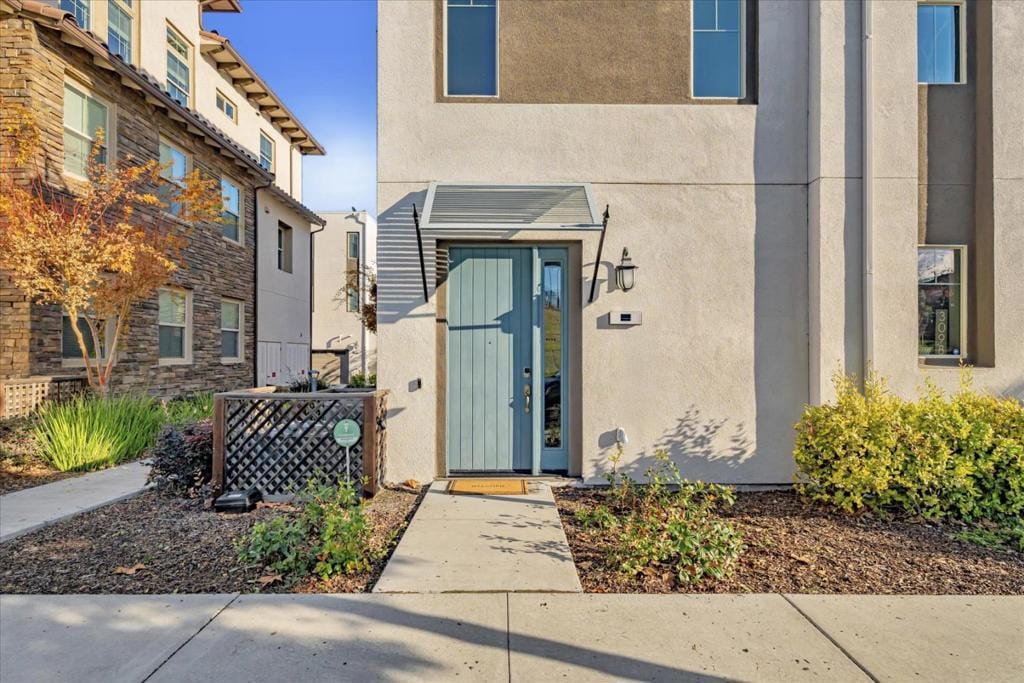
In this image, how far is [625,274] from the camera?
6195 mm

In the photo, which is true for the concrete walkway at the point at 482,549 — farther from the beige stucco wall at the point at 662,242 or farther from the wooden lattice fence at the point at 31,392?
the wooden lattice fence at the point at 31,392

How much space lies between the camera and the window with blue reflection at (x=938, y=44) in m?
6.23

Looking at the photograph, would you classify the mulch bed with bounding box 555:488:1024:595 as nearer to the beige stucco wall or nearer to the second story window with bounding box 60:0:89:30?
the beige stucco wall

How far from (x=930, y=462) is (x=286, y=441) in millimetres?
6461

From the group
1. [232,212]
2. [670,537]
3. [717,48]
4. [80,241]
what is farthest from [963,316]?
[232,212]

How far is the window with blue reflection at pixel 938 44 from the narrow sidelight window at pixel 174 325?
1414 centimetres

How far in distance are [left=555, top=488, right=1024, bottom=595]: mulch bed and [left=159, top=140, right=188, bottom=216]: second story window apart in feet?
36.6

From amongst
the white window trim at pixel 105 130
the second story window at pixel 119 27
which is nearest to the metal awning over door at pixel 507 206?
the white window trim at pixel 105 130

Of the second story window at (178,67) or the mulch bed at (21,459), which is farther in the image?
the second story window at (178,67)

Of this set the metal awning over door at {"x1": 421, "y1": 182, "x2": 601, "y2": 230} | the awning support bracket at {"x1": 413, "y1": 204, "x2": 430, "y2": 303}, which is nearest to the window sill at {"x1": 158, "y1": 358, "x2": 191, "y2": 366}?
the awning support bracket at {"x1": 413, "y1": 204, "x2": 430, "y2": 303}

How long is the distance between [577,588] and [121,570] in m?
3.48

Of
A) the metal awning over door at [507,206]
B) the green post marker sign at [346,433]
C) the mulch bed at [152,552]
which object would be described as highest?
the metal awning over door at [507,206]

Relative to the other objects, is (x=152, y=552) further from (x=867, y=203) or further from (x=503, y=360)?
(x=867, y=203)

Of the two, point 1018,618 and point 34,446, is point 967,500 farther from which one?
point 34,446
